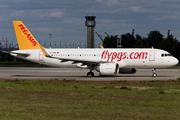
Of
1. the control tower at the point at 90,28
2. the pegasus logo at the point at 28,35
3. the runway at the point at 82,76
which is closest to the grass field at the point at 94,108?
the runway at the point at 82,76

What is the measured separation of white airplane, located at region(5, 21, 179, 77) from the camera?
3319 cm

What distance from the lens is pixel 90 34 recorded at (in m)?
149

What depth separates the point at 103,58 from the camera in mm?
34781

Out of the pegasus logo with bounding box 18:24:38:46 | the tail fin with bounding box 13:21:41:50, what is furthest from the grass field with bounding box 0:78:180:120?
the pegasus logo with bounding box 18:24:38:46

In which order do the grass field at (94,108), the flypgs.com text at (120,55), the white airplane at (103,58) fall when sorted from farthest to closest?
1. the flypgs.com text at (120,55)
2. the white airplane at (103,58)
3. the grass field at (94,108)

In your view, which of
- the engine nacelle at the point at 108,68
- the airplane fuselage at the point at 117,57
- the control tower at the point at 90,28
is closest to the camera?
the engine nacelle at the point at 108,68

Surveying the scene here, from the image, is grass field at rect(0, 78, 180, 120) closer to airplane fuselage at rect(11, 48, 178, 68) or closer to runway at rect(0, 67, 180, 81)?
runway at rect(0, 67, 180, 81)

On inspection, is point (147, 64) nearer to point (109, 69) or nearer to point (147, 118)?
point (109, 69)

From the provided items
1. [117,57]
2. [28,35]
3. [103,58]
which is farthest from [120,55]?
[28,35]

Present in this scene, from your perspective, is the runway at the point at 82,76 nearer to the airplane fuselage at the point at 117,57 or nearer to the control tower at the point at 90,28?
the airplane fuselage at the point at 117,57

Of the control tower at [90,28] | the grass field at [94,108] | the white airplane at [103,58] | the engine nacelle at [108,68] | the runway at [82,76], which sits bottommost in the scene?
the grass field at [94,108]

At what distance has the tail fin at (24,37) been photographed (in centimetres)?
3797

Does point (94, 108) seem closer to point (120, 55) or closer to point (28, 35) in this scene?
point (120, 55)

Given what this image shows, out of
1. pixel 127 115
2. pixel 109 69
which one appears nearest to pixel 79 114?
pixel 127 115
